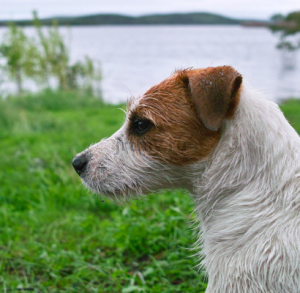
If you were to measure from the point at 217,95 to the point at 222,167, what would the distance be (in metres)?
0.48

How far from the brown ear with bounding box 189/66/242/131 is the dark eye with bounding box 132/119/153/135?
1.42 feet

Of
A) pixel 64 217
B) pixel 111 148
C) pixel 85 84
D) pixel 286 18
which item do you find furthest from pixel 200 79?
pixel 286 18

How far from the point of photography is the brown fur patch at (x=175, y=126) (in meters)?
2.55

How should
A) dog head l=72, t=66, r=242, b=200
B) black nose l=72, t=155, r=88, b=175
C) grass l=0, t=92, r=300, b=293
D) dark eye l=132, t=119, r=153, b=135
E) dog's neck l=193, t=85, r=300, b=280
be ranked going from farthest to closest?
1. grass l=0, t=92, r=300, b=293
2. black nose l=72, t=155, r=88, b=175
3. dark eye l=132, t=119, r=153, b=135
4. dog head l=72, t=66, r=242, b=200
5. dog's neck l=193, t=85, r=300, b=280

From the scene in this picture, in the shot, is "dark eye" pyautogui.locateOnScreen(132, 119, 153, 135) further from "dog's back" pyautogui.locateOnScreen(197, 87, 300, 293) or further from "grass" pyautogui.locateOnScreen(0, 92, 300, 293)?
"grass" pyautogui.locateOnScreen(0, 92, 300, 293)

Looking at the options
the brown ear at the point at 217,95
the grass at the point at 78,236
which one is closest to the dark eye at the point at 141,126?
the brown ear at the point at 217,95

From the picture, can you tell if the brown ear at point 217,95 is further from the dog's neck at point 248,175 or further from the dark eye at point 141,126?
the dark eye at point 141,126

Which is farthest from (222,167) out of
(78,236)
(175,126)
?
(78,236)

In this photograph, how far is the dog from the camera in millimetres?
2166

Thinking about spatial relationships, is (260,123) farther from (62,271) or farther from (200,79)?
(62,271)

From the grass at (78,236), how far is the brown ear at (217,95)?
105 cm

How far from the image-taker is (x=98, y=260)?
3918mm

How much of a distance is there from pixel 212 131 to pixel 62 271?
2.30 m

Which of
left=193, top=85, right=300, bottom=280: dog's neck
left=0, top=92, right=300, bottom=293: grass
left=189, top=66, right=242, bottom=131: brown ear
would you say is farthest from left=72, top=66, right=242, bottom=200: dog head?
left=0, top=92, right=300, bottom=293: grass
